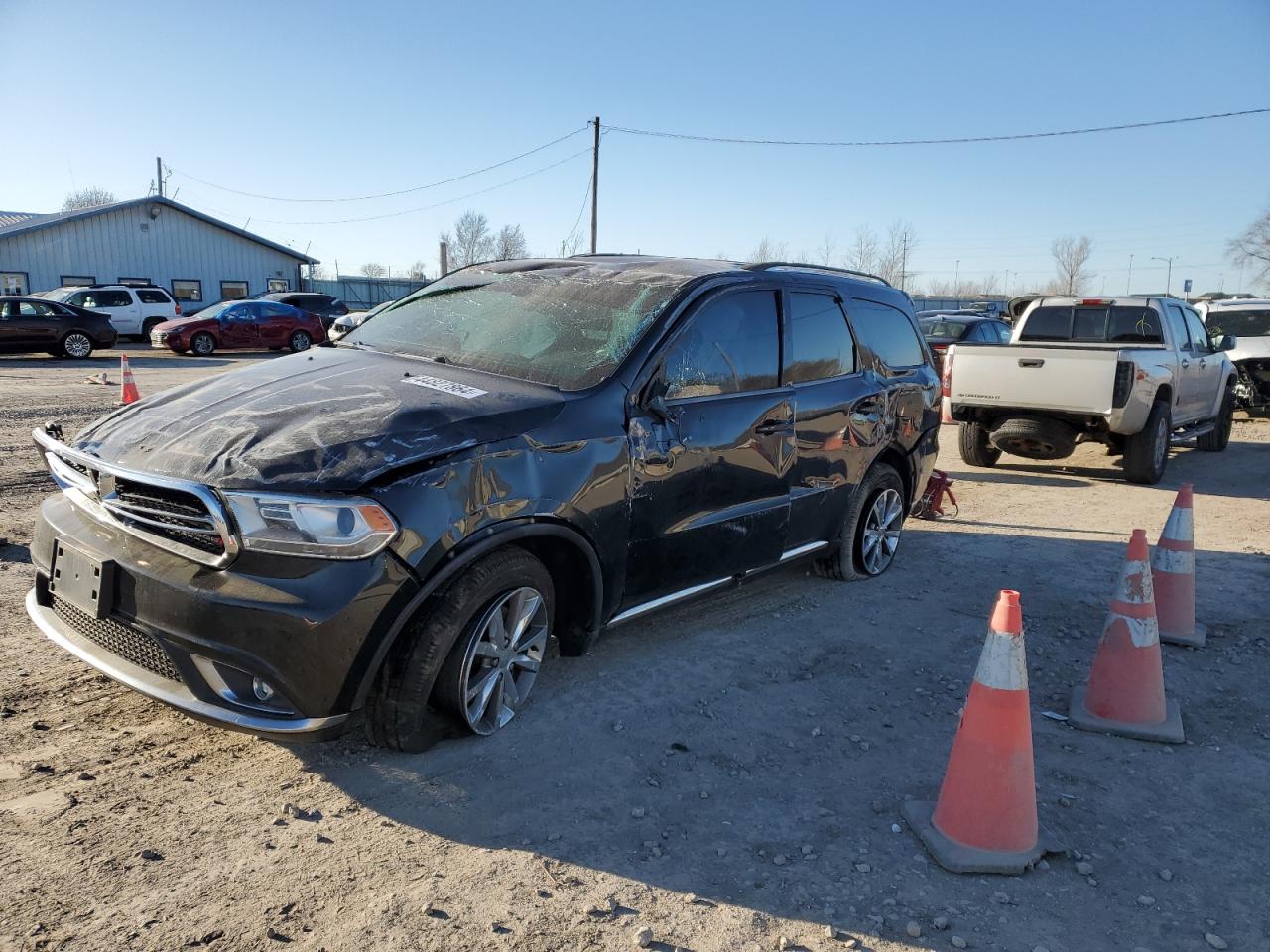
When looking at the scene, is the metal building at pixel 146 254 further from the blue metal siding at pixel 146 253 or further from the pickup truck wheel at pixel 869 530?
the pickup truck wheel at pixel 869 530

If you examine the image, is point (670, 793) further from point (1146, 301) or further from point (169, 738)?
point (1146, 301)

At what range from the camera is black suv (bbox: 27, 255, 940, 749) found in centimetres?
278

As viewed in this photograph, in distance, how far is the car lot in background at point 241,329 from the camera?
2273cm

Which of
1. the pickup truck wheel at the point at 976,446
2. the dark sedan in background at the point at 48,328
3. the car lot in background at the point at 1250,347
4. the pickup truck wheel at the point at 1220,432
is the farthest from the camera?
the dark sedan in background at the point at 48,328

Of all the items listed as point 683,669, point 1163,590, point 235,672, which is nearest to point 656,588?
point 683,669

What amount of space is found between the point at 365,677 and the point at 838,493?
308 centimetres

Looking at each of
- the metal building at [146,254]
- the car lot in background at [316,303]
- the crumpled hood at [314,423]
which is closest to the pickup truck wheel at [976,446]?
the crumpled hood at [314,423]

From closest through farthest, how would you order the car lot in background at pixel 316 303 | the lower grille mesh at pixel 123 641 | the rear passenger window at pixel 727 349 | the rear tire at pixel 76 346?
the lower grille mesh at pixel 123 641
the rear passenger window at pixel 727 349
the rear tire at pixel 76 346
the car lot in background at pixel 316 303

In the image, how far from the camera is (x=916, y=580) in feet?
19.4

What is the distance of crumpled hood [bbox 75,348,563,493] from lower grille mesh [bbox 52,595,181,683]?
0.53 m

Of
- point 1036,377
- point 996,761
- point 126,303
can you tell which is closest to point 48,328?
point 126,303

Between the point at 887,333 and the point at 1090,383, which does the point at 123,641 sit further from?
the point at 1090,383

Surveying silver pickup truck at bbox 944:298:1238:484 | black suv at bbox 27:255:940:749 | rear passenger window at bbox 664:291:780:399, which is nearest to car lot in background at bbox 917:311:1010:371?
silver pickup truck at bbox 944:298:1238:484

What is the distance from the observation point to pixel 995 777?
9.59 feet
